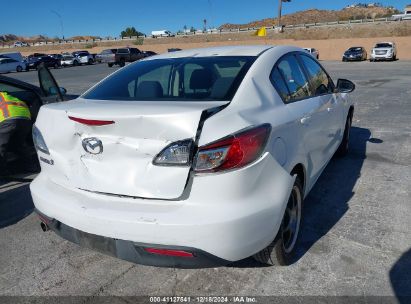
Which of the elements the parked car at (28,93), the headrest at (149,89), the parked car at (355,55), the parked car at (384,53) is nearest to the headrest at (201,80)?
the headrest at (149,89)

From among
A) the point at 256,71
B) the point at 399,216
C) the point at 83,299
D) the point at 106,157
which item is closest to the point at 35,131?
the point at 106,157

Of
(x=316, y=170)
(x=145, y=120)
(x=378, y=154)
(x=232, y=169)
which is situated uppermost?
(x=145, y=120)

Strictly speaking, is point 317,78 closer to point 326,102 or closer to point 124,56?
point 326,102

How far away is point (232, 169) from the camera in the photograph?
211 centimetres

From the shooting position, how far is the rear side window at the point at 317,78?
3.71m

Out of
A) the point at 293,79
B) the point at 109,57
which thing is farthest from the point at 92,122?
the point at 109,57

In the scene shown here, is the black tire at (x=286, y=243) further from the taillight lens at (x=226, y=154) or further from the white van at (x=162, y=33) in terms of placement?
the white van at (x=162, y=33)

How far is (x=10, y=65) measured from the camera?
36719 millimetres

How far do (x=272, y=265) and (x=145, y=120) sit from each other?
144 centimetres

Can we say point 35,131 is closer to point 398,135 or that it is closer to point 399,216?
point 399,216

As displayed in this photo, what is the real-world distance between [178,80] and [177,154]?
1255mm

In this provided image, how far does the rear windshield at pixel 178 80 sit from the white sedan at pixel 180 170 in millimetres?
24

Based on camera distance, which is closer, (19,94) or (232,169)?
(232,169)

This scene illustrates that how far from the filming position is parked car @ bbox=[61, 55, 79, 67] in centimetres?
4331
